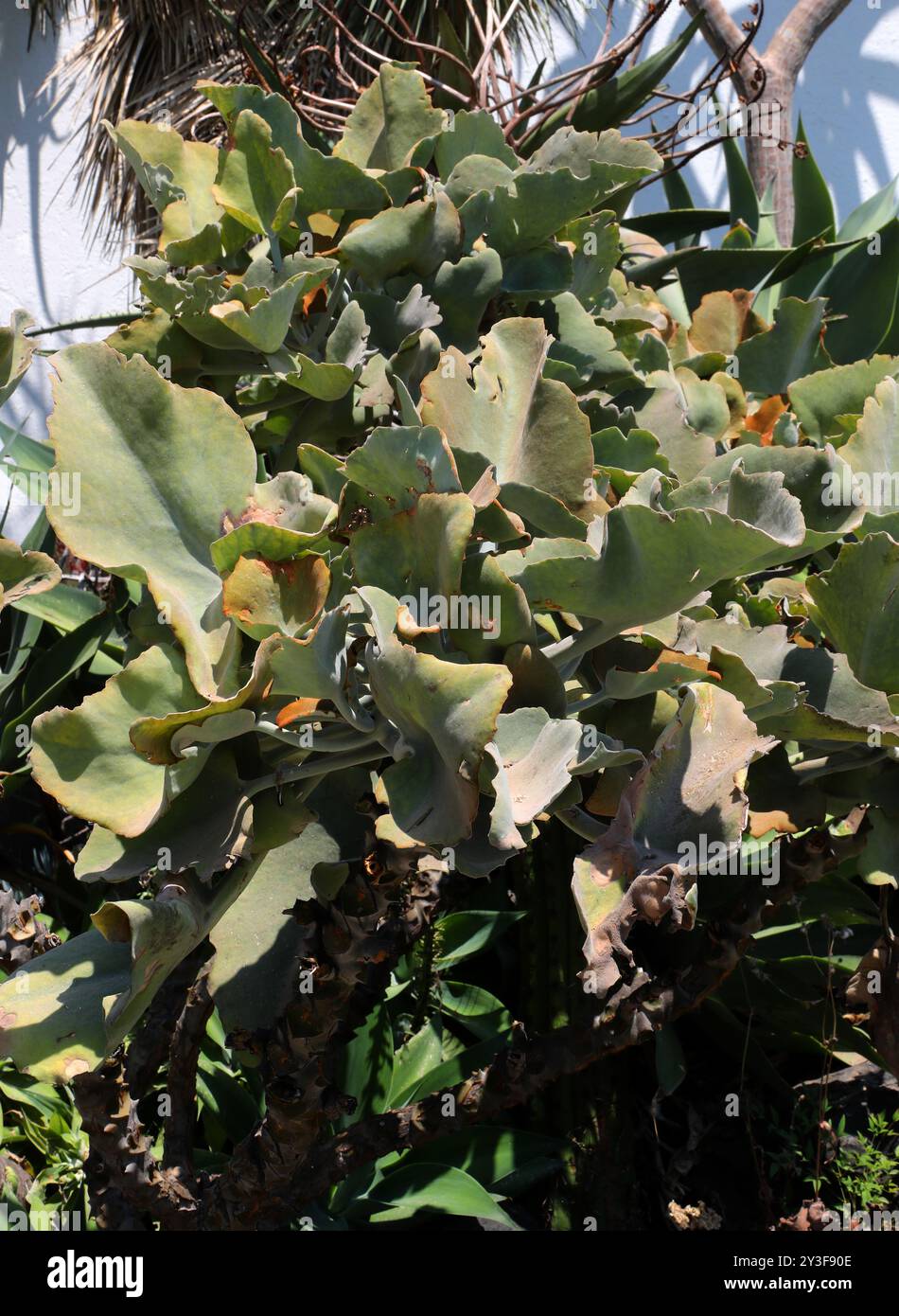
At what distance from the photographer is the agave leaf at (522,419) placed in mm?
561

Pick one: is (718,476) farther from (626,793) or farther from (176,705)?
(176,705)

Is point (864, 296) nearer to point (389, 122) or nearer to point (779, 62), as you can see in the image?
point (389, 122)

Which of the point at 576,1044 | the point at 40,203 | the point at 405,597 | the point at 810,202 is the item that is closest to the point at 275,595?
the point at 405,597

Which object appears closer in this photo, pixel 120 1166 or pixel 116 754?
pixel 116 754

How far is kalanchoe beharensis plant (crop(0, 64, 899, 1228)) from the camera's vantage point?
0.47 m

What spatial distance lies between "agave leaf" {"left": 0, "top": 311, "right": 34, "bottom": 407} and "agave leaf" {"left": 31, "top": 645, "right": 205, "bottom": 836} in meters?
0.15

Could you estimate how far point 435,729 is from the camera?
1.45ft

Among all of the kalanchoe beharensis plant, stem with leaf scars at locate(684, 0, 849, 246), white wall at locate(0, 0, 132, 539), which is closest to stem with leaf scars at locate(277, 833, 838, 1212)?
the kalanchoe beharensis plant

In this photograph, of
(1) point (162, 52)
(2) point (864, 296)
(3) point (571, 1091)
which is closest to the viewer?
(3) point (571, 1091)

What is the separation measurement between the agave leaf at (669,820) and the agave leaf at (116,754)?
0.56 feet

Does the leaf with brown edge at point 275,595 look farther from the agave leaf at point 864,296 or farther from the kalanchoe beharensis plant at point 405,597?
the agave leaf at point 864,296

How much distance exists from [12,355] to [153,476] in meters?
0.11

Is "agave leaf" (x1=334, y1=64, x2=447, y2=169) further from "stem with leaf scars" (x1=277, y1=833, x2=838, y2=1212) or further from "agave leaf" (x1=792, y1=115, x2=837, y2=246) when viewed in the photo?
"agave leaf" (x1=792, y1=115, x2=837, y2=246)
